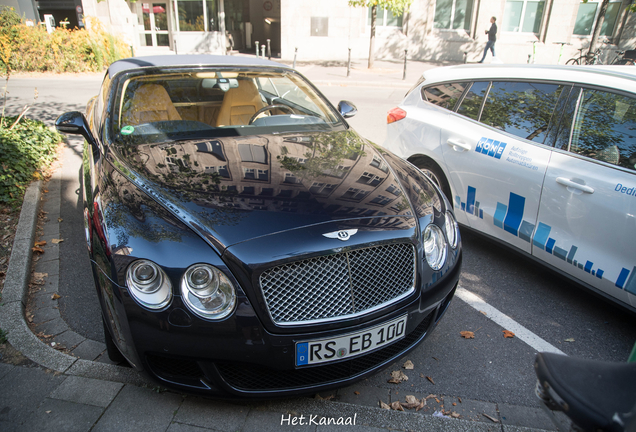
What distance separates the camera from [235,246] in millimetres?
1933

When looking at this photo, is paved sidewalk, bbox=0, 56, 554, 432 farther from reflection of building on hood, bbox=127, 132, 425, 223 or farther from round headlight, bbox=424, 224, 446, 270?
reflection of building on hood, bbox=127, 132, 425, 223

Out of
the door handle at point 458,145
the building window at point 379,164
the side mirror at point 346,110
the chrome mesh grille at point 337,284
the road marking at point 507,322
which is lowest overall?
the road marking at point 507,322

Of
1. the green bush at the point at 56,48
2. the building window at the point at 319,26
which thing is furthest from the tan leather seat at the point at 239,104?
the building window at the point at 319,26

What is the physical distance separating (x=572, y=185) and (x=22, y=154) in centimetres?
591

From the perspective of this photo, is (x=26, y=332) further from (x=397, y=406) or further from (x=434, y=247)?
(x=434, y=247)

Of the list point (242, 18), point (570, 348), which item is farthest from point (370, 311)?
point (242, 18)

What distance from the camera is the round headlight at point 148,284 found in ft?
6.19

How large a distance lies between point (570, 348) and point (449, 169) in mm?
1770

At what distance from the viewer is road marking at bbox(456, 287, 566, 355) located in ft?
9.14

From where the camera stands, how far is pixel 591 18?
775 inches

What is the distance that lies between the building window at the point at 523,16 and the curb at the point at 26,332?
868 inches

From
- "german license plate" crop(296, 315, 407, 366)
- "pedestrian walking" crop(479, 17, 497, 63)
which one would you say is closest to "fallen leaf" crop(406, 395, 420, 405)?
"german license plate" crop(296, 315, 407, 366)

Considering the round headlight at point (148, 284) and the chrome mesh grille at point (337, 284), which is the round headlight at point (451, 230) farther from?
the round headlight at point (148, 284)

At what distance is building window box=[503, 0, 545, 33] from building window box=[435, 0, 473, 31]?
5.53 ft
